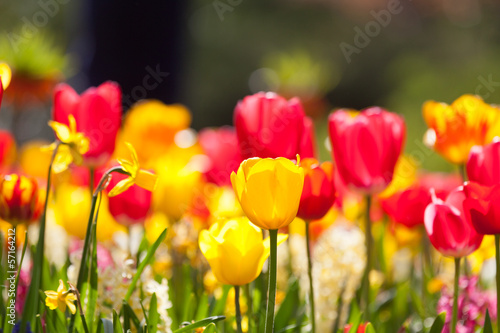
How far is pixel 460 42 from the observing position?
36.7 feet

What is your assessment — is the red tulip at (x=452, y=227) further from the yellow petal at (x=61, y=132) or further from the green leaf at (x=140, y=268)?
the yellow petal at (x=61, y=132)

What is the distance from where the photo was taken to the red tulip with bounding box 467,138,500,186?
90cm

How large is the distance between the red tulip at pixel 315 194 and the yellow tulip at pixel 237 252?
133 mm

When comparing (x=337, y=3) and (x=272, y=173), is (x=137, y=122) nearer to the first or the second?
(x=272, y=173)

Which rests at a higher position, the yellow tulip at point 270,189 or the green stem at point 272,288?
the yellow tulip at point 270,189

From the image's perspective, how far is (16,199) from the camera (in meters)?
0.97

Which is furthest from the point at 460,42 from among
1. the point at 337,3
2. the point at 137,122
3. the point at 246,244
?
the point at 246,244

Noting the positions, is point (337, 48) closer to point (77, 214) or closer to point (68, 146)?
point (77, 214)

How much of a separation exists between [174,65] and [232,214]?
1.73 metres
